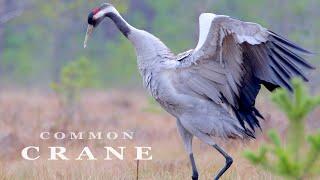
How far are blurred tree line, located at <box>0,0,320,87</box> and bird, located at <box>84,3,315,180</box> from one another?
13533 mm

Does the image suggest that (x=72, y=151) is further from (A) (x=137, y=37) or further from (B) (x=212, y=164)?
(A) (x=137, y=37)

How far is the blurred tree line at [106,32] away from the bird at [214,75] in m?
13.5

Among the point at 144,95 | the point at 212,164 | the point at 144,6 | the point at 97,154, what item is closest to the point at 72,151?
the point at 97,154

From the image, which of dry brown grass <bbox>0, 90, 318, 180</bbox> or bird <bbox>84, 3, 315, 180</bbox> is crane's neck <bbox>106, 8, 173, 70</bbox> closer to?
bird <bbox>84, 3, 315, 180</bbox>

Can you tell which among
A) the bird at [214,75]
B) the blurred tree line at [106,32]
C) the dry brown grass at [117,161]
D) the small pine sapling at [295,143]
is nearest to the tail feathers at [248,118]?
the bird at [214,75]

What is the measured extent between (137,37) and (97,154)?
2.48 metres

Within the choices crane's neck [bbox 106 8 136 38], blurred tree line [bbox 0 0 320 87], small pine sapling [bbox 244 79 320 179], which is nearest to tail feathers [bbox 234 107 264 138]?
crane's neck [bbox 106 8 136 38]

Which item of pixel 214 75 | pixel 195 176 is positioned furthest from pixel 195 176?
pixel 214 75

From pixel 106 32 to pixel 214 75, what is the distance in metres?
24.9

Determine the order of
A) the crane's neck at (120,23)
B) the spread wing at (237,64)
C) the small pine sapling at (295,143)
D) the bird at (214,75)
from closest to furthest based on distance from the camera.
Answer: the small pine sapling at (295,143) → the spread wing at (237,64) → the bird at (214,75) → the crane's neck at (120,23)

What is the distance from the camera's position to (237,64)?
7547 millimetres

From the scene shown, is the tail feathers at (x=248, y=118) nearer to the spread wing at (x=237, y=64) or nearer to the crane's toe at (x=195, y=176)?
the spread wing at (x=237, y=64)

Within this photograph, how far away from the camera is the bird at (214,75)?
743 centimetres

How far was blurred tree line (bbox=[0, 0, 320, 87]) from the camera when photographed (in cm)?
2394
